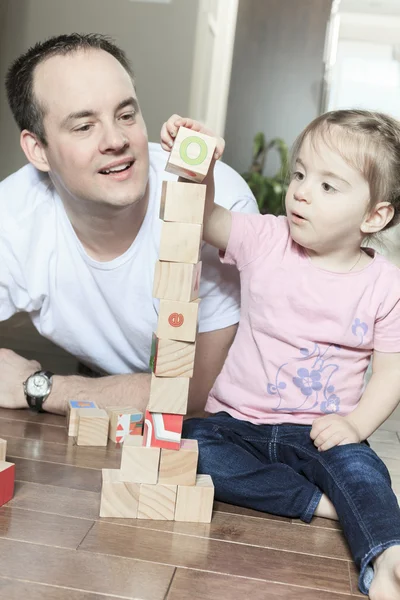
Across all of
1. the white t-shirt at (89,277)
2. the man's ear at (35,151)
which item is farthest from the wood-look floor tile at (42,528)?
the man's ear at (35,151)

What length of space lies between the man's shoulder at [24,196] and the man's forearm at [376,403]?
3.18 ft

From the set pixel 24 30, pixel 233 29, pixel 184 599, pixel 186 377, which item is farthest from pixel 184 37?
pixel 184 599

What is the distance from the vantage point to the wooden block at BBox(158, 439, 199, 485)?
1381 millimetres

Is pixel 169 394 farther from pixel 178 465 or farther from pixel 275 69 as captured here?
pixel 275 69

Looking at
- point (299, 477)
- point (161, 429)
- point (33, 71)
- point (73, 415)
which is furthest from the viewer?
point (33, 71)

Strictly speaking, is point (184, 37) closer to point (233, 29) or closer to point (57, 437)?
point (233, 29)

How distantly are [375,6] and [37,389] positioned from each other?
3.51 meters

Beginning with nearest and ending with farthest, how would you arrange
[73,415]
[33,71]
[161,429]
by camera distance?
[161,429] < [73,415] < [33,71]

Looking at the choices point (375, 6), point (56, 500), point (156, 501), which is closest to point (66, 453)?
point (56, 500)

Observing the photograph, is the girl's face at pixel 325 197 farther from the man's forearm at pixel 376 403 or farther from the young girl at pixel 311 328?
the man's forearm at pixel 376 403

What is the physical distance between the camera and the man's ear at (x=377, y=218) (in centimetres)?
155

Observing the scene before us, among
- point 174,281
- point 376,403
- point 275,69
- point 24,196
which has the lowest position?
point 376,403

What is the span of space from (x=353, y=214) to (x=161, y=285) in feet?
1.43

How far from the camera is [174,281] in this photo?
1.33 meters
